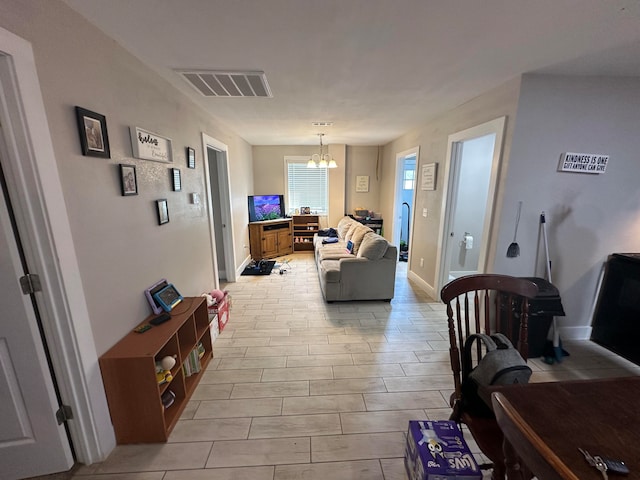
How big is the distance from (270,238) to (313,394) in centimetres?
383

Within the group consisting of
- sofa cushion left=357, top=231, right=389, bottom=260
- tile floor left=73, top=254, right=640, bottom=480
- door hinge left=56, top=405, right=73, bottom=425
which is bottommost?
tile floor left=73, top=254, right=640, bottom=480

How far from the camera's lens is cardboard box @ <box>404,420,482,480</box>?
3.46 feet

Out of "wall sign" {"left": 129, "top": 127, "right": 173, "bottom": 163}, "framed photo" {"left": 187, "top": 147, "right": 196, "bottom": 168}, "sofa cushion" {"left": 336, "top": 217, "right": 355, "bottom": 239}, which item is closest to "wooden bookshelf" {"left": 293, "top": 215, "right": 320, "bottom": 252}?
"sofa cushion" {"left": 336, "top": 217, "right": 355, "bottom": 239}

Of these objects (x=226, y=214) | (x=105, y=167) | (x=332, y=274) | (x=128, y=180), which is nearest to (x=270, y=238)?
(x=226, y=214)

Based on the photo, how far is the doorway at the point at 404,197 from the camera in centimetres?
456

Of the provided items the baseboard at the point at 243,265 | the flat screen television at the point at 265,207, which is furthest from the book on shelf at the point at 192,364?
the flat screen television at the point at 265,207

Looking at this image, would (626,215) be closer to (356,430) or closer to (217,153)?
(356,430)

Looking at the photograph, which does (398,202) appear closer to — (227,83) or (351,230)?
(351,230)

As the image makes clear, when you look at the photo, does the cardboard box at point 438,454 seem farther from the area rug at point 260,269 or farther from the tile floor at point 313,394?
the area rug at point 260,269

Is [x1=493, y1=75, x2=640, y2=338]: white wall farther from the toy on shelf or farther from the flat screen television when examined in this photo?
the flat screen television

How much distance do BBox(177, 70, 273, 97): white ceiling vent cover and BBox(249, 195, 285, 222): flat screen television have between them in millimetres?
3036

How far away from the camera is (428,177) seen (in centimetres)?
362

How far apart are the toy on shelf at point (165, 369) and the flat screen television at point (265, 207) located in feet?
12.9

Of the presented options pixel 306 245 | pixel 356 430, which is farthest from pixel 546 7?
pixel 306 245
